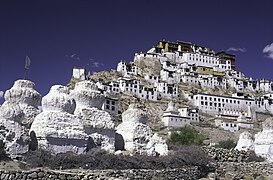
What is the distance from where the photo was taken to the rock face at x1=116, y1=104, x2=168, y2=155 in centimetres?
2261

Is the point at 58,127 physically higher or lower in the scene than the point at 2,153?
higher

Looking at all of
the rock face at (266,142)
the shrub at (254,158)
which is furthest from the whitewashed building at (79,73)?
the shrub at (254,158)

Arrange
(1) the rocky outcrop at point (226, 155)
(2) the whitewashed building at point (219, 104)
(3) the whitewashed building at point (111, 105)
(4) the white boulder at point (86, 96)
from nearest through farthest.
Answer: (4) the white boulder at point (86, 96) → (1) the rocky outcrop at point (226, 155) → (3) the whitewashed building at point (111, 105) → (2) the whitewashed building at point (219, 104)

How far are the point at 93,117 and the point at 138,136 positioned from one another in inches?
133

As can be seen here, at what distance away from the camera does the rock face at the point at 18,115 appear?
15961mm

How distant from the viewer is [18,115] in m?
17.4

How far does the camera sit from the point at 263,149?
948 inches

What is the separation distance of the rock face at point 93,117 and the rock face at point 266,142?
9431mm

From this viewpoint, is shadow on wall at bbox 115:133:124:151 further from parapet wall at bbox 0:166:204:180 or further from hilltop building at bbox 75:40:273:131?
hilltop building at bbox 75:40:273:131

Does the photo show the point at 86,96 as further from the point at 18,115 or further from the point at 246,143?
the point at 246,143

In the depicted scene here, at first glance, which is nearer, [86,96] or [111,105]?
[86,96]

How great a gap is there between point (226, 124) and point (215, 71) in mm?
33838

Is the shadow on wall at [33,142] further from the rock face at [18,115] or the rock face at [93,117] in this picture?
the rock face at [93,117]

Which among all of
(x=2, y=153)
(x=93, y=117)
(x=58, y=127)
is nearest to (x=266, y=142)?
(x=93, y=117)
